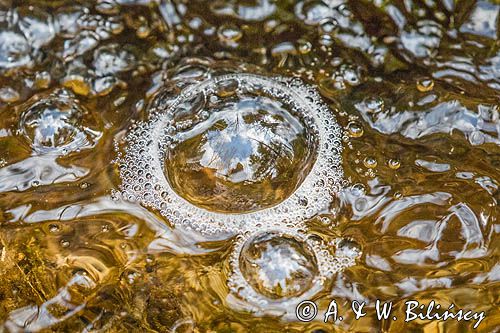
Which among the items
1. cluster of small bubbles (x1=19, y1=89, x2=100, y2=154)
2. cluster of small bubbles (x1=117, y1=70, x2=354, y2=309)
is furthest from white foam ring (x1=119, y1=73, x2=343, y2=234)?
cluster of small bubbles (x1=19, y1=89, x2=100, y2=154)

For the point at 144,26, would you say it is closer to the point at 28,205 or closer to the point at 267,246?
the point at 28,205

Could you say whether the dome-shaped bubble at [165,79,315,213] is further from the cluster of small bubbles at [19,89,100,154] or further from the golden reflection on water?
the cluster of small bubbles at [19,89,100,154]

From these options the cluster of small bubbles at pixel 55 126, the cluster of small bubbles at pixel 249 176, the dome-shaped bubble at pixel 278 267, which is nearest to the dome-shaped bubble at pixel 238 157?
the cluster of small bubbles at pixel 249 176

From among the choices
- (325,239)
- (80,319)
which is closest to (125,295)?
(80,319)

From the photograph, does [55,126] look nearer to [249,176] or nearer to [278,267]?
[249,176]

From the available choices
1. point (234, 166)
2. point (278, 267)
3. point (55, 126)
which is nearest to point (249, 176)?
point (234, 166)

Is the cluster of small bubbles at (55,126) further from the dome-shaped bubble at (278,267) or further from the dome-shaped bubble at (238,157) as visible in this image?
the dome-shaped bubble at (278,267)
